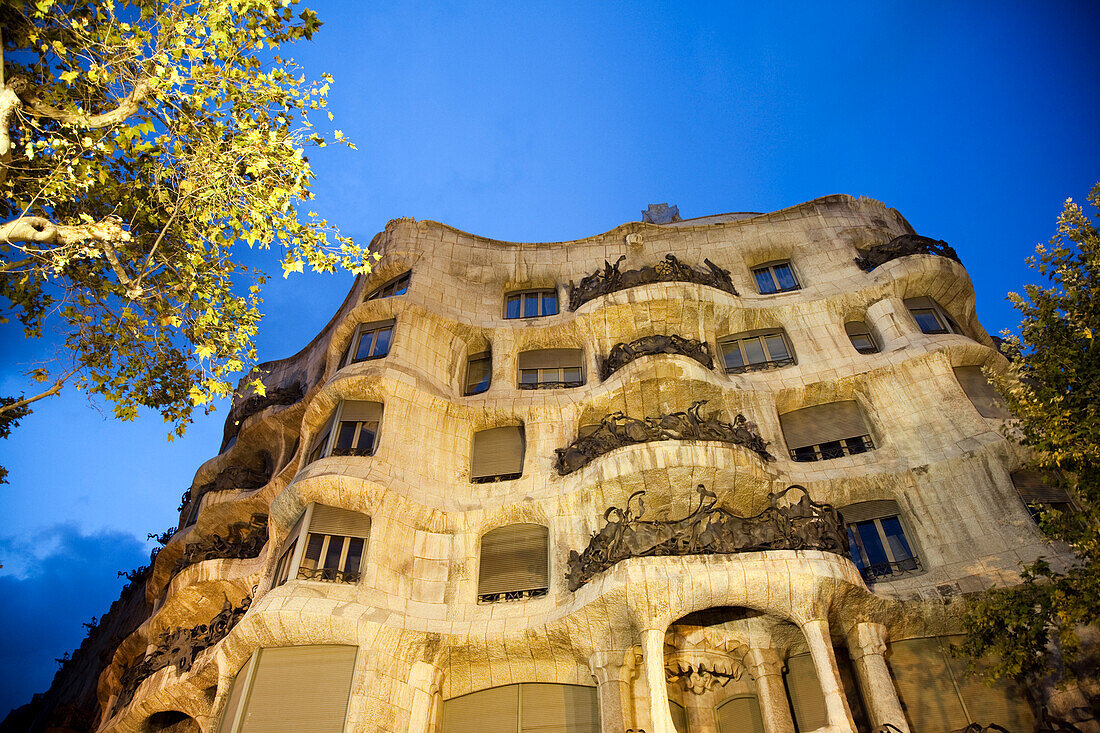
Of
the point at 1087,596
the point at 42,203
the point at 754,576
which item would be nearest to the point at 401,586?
the point at 754,576

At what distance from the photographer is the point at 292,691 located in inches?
566

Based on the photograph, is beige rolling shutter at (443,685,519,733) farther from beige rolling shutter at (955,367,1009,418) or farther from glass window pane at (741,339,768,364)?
beige rolling shutter at (955,367,1009,418)

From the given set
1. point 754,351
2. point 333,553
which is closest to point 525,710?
point 333,553

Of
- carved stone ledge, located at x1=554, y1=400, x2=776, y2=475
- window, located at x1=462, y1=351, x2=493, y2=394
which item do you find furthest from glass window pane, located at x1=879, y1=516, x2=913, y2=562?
window, located at x1=462, y1=351, x2=493, y2=394

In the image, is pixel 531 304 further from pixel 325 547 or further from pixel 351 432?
pixel 325 547

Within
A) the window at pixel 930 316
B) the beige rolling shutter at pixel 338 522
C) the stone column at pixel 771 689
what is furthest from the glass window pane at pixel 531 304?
the stone column at pixel 771 689

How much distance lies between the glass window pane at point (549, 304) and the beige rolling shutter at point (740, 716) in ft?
43.4

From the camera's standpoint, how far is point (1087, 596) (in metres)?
11.2

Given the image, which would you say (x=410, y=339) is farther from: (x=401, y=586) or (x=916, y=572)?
(x=916, y=572)

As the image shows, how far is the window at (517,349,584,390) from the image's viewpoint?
22219mm

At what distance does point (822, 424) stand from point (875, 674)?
7.24 meters

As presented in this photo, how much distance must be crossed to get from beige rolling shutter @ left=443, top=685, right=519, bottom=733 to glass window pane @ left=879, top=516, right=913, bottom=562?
9.29 metres

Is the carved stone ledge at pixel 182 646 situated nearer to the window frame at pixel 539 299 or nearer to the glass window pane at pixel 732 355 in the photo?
the window frame at pixel 539 299

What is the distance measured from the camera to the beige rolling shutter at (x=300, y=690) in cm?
1395
